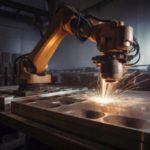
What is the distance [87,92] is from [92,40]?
66 cm

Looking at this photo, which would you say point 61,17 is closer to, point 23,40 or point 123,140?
point 123,140

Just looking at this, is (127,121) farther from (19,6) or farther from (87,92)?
(19,6)

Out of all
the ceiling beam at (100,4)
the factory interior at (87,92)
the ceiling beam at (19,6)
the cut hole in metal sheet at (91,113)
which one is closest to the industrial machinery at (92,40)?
the factory interior at (87,92)

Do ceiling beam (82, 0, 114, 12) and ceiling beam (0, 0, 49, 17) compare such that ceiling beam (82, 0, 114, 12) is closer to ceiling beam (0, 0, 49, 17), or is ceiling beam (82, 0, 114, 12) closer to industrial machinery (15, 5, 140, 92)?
ceiling beam (0, 0, 49, 17)

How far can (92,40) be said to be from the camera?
1.05m

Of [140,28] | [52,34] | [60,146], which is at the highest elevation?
[140,28]

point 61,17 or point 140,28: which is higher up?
point 140,28

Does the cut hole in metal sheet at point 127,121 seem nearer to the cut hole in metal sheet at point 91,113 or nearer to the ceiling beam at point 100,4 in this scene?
the cut hole in metal sheet at point 91,113

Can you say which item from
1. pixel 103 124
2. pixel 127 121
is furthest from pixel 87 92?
pixel 103 124

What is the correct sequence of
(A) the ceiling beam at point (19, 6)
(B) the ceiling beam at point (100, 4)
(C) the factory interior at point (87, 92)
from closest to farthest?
1. (C) the factory interior at point (87, 92)
2. (A) the ceiling beam at point (19, 6)
3. (B) the ceiling beam at point (100, 4)

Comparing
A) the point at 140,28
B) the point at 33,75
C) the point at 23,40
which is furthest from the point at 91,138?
the point at 23,40

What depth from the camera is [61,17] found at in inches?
45.3

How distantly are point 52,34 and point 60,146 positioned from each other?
804 millimetres

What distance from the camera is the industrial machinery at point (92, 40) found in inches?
33.7
